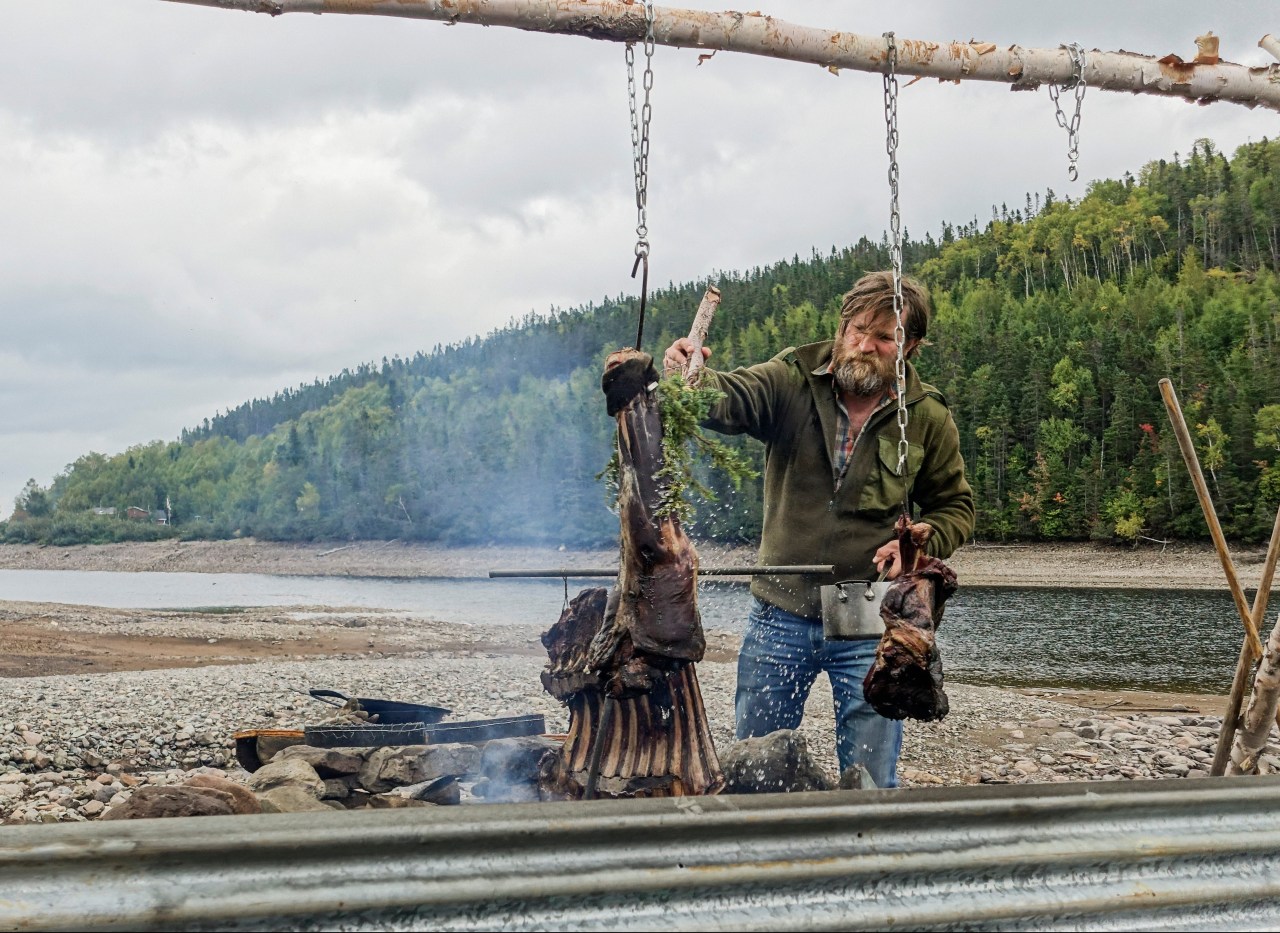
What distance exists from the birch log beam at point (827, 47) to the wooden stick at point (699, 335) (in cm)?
108

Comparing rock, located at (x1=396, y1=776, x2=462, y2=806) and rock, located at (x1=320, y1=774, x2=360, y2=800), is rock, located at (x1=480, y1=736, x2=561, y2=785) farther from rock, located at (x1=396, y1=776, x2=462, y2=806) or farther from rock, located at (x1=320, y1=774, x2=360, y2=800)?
rock, located at (x1=320, y1=774, x2=360, y2=800)

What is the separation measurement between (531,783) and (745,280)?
9421cm

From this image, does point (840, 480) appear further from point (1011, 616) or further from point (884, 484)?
point (1011, 616)

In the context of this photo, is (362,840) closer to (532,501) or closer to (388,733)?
(388,733)

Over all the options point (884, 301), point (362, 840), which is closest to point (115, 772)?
point (884, 301)

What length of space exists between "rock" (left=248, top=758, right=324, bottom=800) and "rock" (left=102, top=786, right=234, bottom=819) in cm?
131

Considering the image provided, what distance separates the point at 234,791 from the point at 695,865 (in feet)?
10.6

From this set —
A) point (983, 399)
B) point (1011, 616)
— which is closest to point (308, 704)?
point (1011, 616)

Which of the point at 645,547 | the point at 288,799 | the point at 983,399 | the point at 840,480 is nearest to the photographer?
the point at 645,547

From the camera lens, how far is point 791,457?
4.85 metres

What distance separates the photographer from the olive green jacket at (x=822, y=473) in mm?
4711

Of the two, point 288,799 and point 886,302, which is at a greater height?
point 886,302

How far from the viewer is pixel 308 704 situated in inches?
510

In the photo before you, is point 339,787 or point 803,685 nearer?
point 803,685
